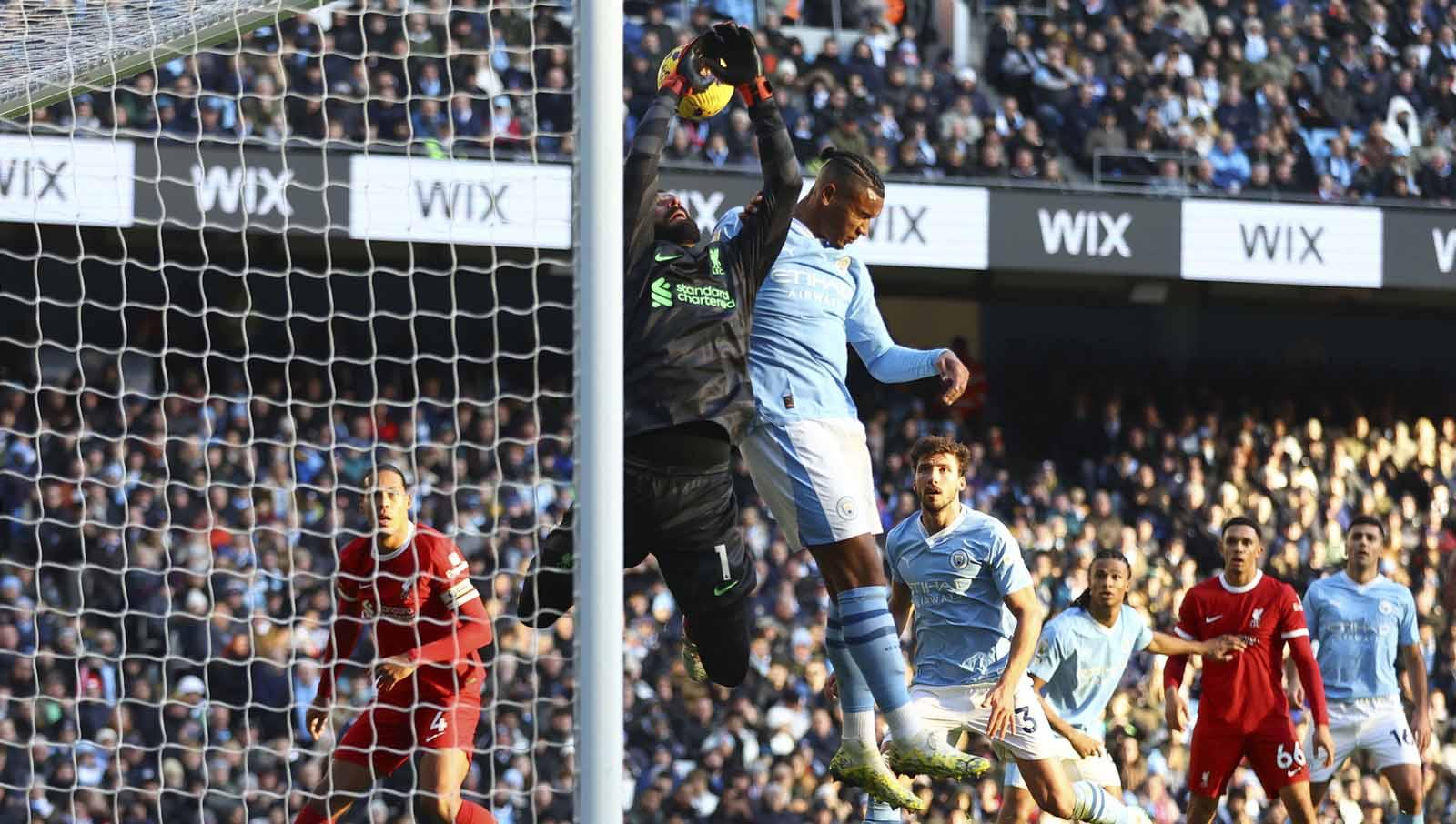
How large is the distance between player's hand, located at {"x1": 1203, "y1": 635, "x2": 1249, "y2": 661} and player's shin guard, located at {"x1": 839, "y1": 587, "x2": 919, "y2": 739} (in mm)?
2717

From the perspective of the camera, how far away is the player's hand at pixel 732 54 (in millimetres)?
5797

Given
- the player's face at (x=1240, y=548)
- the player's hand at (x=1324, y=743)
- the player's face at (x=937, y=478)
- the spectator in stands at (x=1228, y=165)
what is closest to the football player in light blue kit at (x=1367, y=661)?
the player's hand at (x=1324, y=743)

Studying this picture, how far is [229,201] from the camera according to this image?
12.9 meters

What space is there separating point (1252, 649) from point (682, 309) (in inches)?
153

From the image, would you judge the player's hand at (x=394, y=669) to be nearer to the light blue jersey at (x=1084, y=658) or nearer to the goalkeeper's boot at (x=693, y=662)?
the goalkeeper's boot at (x=693, y=662)

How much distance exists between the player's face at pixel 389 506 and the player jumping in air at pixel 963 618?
170 cm

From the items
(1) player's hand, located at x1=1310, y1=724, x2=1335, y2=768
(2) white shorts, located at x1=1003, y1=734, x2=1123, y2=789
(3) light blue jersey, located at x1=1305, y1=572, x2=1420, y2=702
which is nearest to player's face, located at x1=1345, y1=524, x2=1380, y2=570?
(3) light blue jersey, located at x1=1305, y1=572, x2=1420, y2=702

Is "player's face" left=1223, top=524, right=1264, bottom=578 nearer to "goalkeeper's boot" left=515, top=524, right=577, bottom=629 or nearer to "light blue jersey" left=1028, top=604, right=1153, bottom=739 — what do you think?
"light blue jersey" left=1028, top=604, right=1153, bottom=739

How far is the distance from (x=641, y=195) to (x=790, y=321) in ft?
2.38

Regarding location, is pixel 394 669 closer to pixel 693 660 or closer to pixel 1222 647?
pixel 693 660

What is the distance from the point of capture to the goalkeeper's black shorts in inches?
233

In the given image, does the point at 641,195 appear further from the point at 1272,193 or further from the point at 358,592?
the point at 1272,193

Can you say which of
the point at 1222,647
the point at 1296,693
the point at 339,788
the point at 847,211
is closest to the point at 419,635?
the point at 339,788

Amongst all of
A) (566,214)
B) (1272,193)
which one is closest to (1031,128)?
(1272,193)
